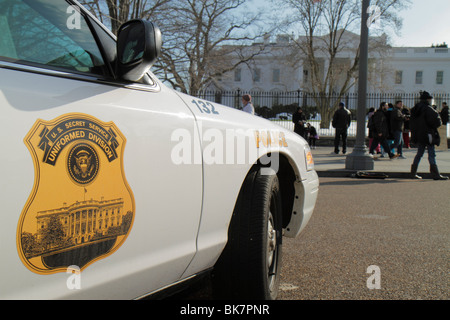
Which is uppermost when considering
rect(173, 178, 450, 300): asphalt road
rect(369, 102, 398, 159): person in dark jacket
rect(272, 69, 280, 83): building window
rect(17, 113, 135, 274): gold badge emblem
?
rect(272, 69, 280, 83): building window

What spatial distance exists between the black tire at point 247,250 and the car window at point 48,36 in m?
1.08

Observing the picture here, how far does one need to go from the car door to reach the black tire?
0.41 meters

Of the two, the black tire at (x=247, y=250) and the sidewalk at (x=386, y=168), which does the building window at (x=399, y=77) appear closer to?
the sidewalk at (x=386, y=168)

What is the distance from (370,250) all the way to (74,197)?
3.23 m

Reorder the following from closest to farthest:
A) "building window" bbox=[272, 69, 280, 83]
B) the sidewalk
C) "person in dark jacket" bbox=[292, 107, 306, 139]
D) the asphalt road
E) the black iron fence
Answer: the asphalt road < the sidewalk < "person in dark jacket" bbox=[292, 107, 306, 139] < the black iron fence < "building window" bbox=[272, 69, 280, 83]

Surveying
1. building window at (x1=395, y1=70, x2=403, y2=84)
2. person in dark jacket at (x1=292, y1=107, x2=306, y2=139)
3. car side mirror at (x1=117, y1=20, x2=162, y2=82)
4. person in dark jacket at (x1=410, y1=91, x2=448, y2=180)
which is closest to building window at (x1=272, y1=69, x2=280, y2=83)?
building window at (x1=395, y1=70, x2=403, y2=84)

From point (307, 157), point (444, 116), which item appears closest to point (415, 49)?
point (444, 116)

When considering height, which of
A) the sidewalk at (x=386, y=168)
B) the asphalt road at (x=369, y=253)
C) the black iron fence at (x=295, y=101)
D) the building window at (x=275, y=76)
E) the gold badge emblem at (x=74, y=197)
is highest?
the building window at (x=275, y=76)

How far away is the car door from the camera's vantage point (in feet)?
4.40

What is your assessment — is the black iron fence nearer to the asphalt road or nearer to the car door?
the asphalt road

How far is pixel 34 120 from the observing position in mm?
1385

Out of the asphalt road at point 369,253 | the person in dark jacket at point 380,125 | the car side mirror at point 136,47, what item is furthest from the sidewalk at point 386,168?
the car side mirror at point 136,47

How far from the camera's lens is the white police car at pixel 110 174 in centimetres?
136

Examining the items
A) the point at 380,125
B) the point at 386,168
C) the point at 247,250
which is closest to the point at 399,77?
the point at 380,125
